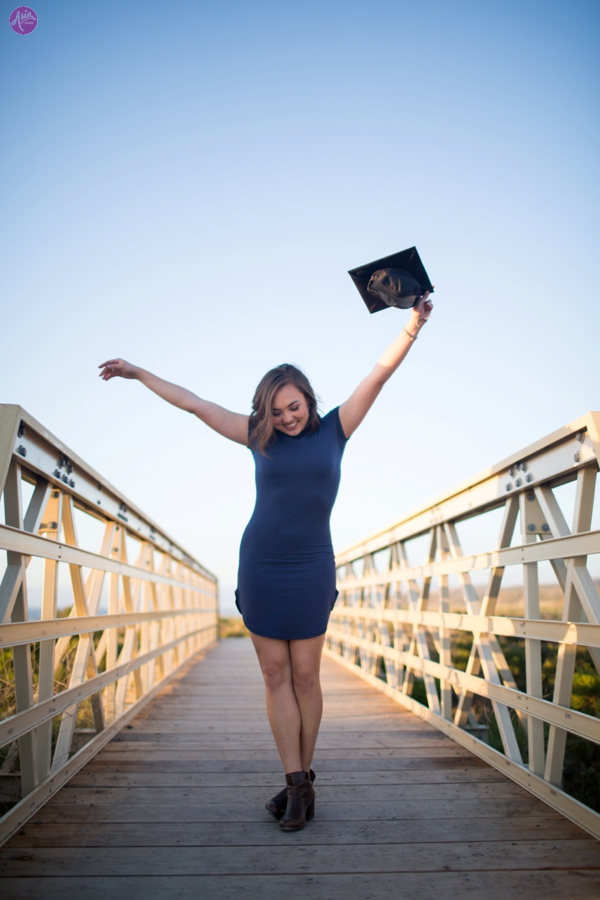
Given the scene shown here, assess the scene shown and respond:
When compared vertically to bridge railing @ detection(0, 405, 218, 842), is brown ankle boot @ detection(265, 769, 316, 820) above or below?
below

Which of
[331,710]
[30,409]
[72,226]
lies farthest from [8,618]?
[72,226]

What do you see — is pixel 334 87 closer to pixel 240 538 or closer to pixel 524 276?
pixel 524 276

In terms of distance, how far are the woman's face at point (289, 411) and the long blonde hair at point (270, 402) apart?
0.02m

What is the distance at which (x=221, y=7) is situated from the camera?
576 centimetres

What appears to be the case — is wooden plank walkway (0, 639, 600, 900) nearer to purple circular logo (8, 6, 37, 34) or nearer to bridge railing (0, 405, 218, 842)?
bridge railing (0, 405, 218, 842)

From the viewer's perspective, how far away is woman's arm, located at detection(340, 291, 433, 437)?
74.9 inches

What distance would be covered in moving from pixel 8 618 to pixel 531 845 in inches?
57.7

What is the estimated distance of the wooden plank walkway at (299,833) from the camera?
135 cm

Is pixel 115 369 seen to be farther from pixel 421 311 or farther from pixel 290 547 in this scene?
pixel 421 311

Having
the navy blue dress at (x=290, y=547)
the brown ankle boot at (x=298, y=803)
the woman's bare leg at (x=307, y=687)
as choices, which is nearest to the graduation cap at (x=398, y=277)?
the navy blue dress at (x=290, y=547)

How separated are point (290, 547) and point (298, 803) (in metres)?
0.73

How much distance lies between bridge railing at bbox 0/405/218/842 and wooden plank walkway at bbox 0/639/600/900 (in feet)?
Result: 0.51

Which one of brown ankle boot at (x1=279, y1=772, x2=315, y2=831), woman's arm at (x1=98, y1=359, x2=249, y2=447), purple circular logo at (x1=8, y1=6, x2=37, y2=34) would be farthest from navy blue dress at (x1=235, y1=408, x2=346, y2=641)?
purple circular logo at (x1=8, y1=6, x2=37, y2=34)

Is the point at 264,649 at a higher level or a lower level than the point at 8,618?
lower
